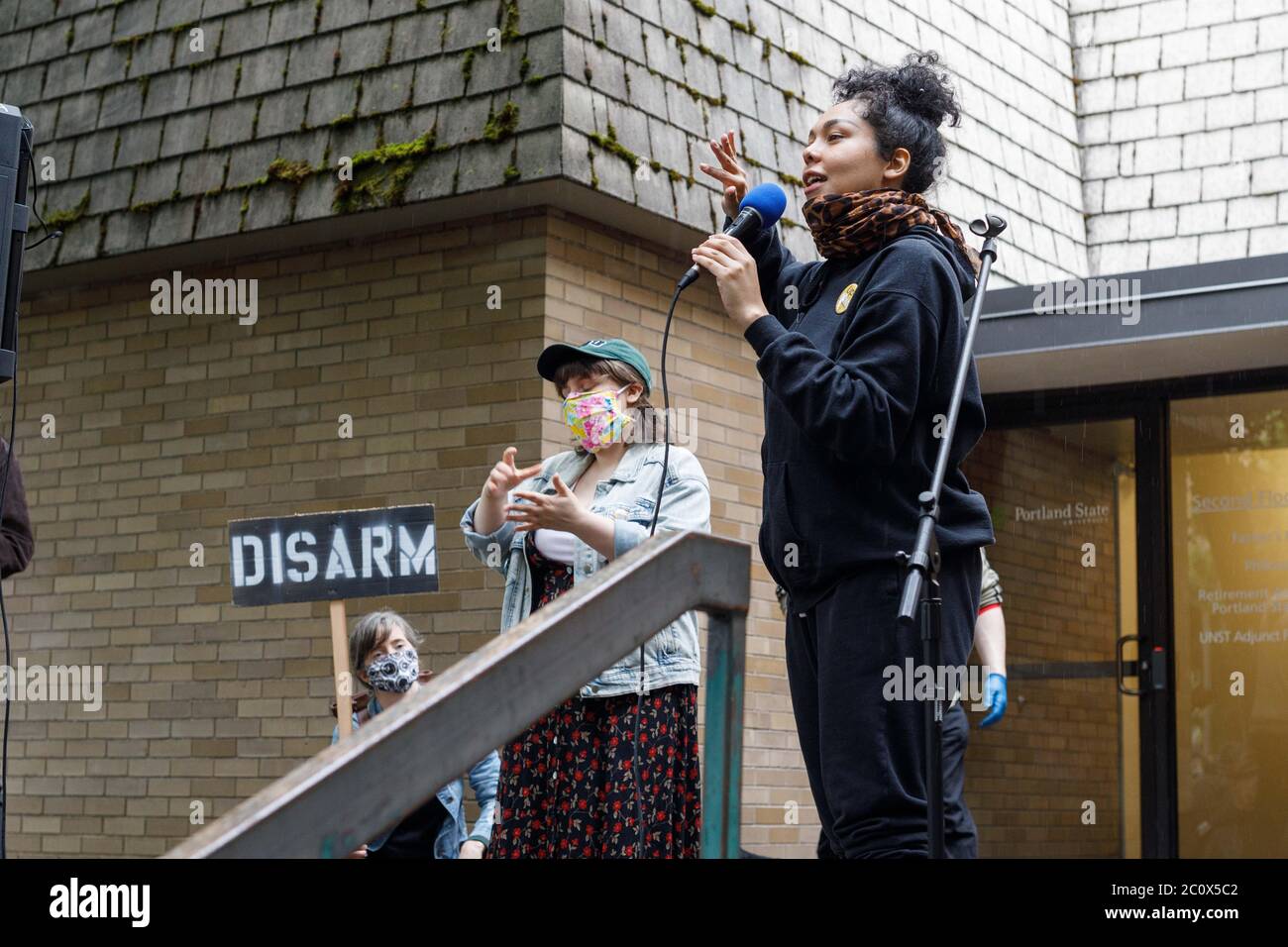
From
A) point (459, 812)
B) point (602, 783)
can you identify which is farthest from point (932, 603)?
point (459, 812)

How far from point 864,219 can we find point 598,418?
1240 mm

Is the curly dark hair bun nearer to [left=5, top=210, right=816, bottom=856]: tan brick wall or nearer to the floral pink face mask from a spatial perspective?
the floral pink face mask

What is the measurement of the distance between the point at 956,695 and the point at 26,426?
20.5 feet

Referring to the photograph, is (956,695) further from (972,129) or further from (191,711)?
(972,129)

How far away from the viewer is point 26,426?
7.94m

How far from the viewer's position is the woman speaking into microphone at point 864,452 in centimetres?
281

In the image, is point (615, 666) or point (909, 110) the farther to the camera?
point (615, 666)

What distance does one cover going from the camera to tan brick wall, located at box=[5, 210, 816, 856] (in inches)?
263

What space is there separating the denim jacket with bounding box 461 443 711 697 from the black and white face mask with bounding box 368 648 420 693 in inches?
39.4

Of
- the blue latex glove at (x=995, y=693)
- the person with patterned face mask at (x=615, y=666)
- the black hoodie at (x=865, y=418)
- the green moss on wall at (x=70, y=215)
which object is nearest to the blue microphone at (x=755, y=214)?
the black hoodie at (x=865, y=418)

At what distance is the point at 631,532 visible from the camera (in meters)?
3.83

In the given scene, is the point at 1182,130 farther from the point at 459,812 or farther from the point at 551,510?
the point at 551,510

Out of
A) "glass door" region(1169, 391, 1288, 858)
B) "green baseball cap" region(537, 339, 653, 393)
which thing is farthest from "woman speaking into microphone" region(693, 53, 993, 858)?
"glass door" region(1169, 391, 1288, 858)
